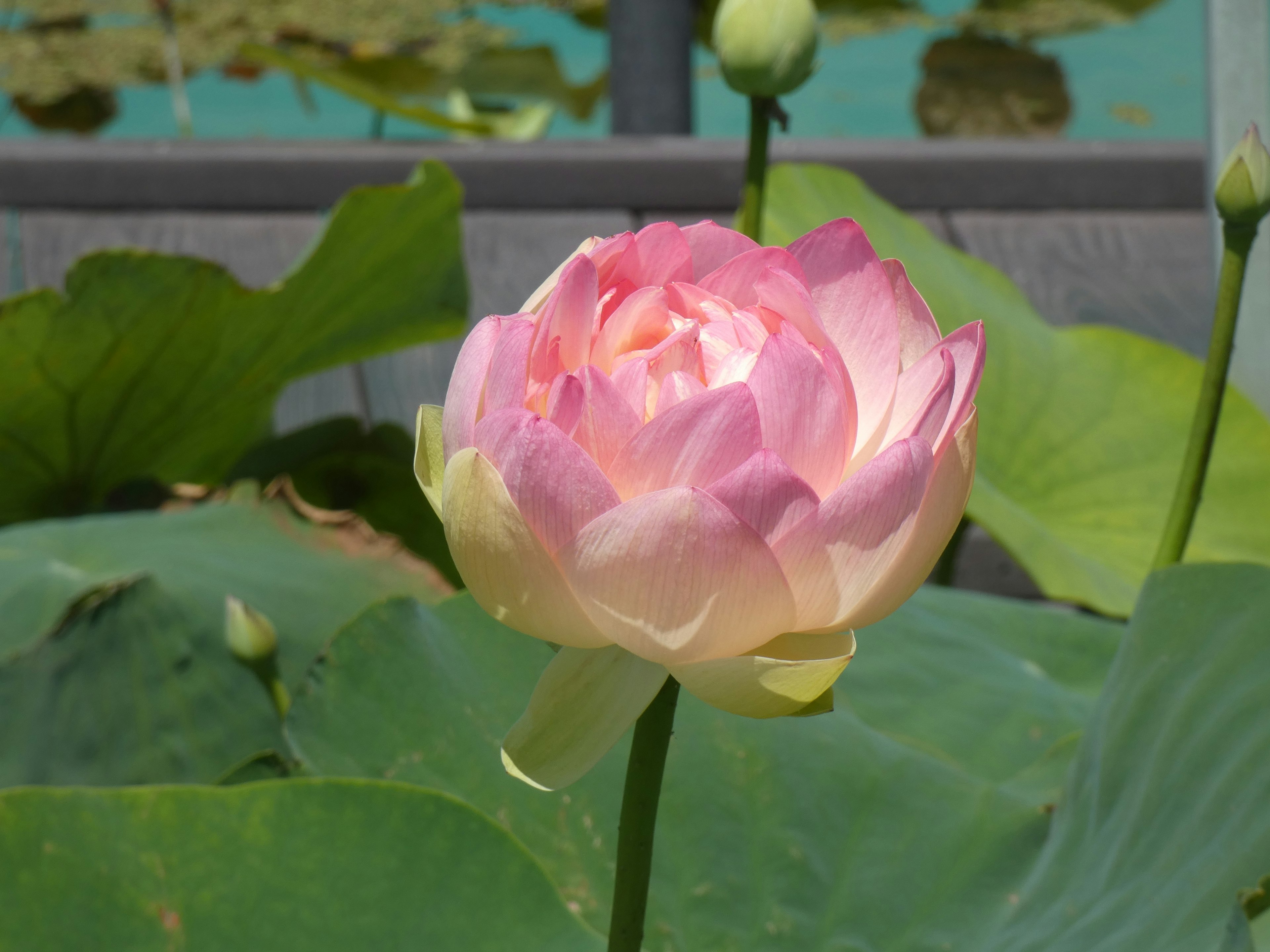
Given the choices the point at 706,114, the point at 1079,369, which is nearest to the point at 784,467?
the point at 1079,369

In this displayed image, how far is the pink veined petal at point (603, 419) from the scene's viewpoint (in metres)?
0.22

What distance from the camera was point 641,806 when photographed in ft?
0.77

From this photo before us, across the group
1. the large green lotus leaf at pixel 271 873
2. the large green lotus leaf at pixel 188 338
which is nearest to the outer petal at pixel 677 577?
the large green lotus leaf at pixel 271 873

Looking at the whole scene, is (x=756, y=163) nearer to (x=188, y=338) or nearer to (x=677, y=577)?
(x=677, y=577)

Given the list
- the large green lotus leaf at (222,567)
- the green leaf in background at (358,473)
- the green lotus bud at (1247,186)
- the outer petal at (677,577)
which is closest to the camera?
the outer petal at (677,577)

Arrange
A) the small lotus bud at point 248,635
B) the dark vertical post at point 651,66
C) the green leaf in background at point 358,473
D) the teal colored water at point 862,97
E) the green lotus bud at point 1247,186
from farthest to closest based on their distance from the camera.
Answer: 1. the teal colored water at point 862,97
2. the dark vertical post at point 651,66
3. the green leaf in background at point 358,473
4. the small lotus bud at point 248,635
5. the green lotus bud at point 1247,186

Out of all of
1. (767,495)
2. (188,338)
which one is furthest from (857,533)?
(188,338)

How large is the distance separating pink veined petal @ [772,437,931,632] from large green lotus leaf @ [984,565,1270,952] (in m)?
0.13

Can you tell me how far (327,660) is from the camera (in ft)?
1.41

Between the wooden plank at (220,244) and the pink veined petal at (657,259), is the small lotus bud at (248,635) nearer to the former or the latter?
the pink veined petal at (657,259)

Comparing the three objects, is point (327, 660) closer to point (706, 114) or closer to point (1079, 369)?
point (1079, 369)

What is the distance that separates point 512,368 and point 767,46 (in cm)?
25

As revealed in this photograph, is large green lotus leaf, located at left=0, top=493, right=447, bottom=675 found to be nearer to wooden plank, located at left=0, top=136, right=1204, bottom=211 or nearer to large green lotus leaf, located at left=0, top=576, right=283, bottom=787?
large green lotus leaf, located at left=0, top=576, right=283, bottom=787

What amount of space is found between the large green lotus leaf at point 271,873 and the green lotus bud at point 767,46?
29 cm
